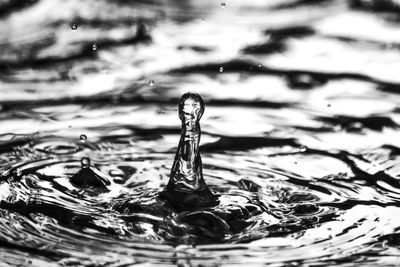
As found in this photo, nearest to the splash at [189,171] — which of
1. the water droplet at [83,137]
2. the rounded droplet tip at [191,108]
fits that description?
the rounded droplet tip at [191,108]

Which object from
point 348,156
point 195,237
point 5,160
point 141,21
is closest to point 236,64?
point 141,21

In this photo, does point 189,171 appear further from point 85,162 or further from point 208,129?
point 208,129

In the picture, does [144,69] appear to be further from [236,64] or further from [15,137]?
[15,137]

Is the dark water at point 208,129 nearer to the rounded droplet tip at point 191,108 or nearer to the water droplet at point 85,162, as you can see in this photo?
the water droplet at point 85,162

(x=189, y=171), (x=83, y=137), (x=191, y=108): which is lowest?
(x=189, y=171)

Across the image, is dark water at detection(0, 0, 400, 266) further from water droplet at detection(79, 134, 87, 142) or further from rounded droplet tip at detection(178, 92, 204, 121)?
rounded droplet tip at detection(178, 92, 204, 121)

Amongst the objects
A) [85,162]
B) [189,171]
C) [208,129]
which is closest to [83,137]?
[85,162]

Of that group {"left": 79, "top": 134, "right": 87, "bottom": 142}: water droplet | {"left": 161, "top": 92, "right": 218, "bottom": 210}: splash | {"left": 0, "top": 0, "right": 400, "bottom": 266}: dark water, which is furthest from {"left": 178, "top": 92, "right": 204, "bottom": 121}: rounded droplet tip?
{"left": 79, "top": 134, "right": 87, "bottom": 142}: water droplet
